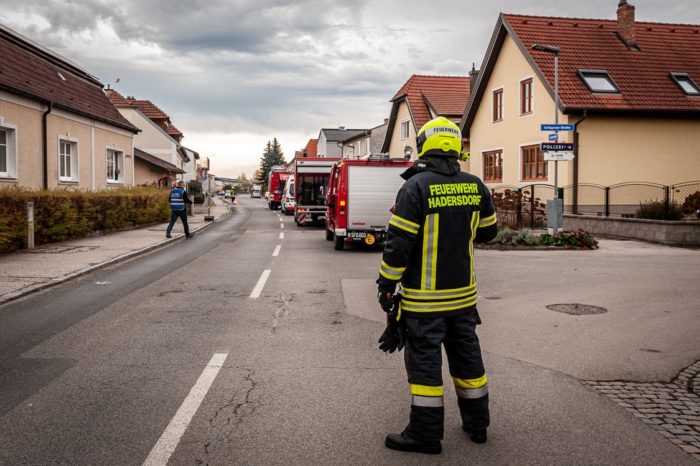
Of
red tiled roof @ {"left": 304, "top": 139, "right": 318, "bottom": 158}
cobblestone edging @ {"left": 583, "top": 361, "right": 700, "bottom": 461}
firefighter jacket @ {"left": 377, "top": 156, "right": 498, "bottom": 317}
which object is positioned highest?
red tiled roof @ {"left": 304, "top": 139, "right": 318, "bottom": 158}

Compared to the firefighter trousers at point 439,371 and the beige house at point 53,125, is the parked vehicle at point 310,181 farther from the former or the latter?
Answer: the firefighter trousers at point 439,371

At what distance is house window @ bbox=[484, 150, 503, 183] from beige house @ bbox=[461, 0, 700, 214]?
0.21 meters

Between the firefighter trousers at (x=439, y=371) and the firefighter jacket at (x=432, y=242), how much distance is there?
98mm

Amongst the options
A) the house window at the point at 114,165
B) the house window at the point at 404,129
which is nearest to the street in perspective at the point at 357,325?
the house window at the point at 114,165

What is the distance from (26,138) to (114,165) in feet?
29.9

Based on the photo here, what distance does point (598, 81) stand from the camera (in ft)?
82.7

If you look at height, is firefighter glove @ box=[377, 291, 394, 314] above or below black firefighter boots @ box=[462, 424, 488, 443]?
above

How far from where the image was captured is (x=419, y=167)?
3.99 metres

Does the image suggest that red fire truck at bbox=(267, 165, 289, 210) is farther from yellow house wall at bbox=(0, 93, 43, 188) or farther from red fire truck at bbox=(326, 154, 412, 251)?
red fire truck at bbox=(326, 154, 412, 251)

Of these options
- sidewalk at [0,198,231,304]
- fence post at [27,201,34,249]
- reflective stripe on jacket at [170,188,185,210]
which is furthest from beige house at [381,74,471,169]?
fence post at [27,201,34,249]

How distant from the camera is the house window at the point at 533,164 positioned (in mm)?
25377

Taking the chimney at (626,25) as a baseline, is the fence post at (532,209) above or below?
below

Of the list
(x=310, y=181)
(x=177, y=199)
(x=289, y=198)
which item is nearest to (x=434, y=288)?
(x=177, y=199)

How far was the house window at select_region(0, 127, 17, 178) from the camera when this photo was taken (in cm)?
1956
